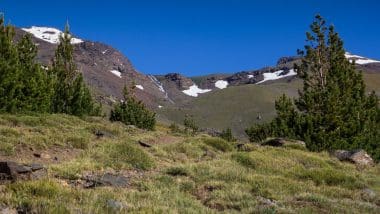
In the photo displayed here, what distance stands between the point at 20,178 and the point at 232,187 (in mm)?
6206

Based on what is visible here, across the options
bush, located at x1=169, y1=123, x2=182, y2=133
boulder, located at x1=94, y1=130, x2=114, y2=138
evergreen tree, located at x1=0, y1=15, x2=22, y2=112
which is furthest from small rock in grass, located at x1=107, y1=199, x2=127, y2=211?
bush, located at x1=169, y1=123, x2=182, y2=133

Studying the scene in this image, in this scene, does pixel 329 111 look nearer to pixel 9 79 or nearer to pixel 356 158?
pixel 356 158

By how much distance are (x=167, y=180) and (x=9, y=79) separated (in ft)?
74.6

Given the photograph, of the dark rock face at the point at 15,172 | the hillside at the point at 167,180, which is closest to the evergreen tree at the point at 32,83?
the hillside at the point at 167,180

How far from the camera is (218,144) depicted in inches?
1186

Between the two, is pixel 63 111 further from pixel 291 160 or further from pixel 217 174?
pixel 217 174

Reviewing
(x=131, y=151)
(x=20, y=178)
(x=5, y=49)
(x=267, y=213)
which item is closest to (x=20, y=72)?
(x=5, y=49)

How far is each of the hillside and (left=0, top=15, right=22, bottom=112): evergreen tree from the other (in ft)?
21.4

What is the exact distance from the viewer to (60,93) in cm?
4916

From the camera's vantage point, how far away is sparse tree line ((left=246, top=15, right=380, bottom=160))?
37312 mm

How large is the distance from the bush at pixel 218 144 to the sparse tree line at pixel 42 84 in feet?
44.9

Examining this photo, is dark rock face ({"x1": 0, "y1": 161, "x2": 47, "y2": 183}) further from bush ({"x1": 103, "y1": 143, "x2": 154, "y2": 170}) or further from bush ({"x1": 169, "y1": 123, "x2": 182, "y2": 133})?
bush ({"x1": 169, "y1": 123, "x2": 182, "y2": 133})

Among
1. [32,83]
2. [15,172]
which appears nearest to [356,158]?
[15,172]

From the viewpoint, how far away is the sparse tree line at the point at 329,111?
37.3 meters
